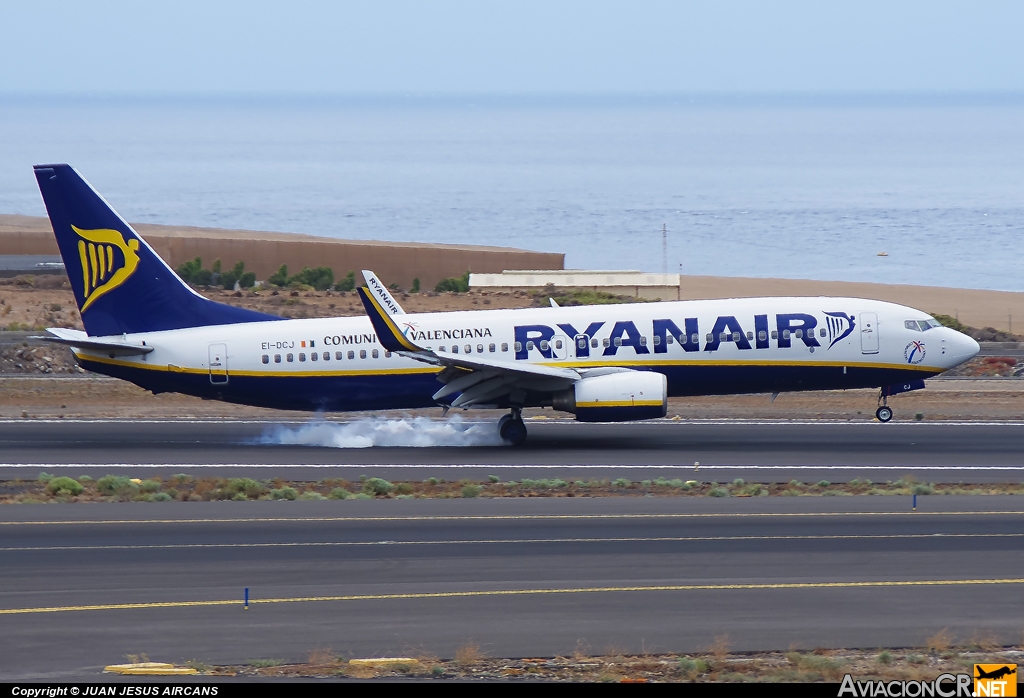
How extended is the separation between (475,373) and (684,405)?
1069cm

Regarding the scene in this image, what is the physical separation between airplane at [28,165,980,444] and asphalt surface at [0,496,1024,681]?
6900 mm

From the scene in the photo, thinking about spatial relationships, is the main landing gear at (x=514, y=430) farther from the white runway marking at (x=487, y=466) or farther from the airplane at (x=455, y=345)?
the white runway marking at (x=487, y=466)

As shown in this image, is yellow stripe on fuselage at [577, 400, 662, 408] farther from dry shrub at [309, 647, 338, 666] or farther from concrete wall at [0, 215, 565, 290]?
concrete wall at [0, 215, 565, 290]

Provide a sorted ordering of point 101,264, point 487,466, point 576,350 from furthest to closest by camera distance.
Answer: point 101,264 < point 576,350 < point 487,466

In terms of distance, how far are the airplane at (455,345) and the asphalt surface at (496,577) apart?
690 cm

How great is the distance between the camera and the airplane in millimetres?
31000

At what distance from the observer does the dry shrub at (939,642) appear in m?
15.1

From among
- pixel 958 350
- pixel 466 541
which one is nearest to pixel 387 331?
pixel 466 541

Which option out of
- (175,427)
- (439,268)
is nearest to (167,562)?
(175,427)

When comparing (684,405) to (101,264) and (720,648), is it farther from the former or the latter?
(720,648)

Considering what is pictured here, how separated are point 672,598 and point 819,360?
15.4 meters

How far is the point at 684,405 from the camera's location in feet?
128

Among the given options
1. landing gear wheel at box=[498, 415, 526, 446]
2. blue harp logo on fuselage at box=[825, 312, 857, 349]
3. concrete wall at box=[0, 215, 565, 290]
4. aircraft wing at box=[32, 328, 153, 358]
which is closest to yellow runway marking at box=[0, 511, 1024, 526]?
aircraft wing at box=[32, 328, 153, 358]

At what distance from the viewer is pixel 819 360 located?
3133 centimetres
